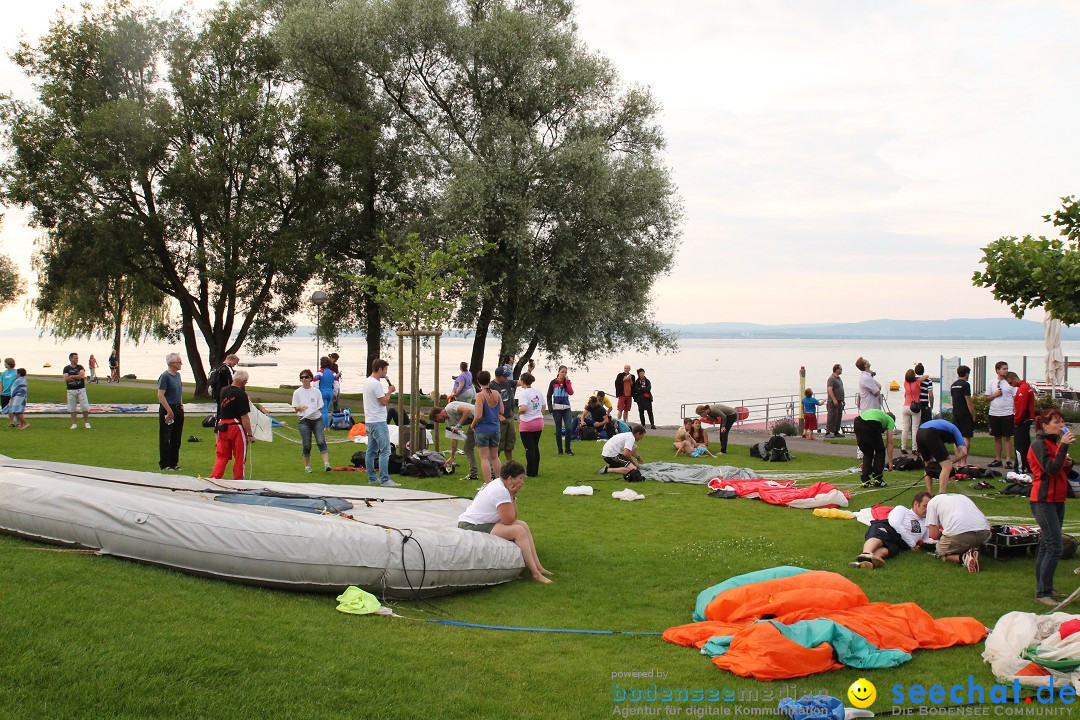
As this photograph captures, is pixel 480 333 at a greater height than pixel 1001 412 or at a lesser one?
greater

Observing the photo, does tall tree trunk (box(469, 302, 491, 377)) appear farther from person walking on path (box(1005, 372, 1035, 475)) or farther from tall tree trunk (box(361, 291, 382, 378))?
person walking on path (box(1005, 372, 1035, 475))

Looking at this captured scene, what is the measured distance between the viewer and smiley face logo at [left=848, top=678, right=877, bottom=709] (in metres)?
5.47

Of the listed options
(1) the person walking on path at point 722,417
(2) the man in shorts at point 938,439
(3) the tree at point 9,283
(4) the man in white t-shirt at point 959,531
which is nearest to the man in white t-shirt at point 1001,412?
(2) the man in shorts at point 938,439

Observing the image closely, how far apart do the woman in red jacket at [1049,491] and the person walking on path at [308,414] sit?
10251mm

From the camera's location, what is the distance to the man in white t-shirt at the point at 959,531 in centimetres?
915

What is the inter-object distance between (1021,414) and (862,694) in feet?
37.6

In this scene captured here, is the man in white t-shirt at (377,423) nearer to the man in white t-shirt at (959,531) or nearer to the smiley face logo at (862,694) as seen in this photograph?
the man in white t-shirt at (959,531)

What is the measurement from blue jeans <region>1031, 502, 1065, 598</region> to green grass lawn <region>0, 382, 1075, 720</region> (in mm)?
202

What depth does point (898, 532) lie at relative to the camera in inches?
381

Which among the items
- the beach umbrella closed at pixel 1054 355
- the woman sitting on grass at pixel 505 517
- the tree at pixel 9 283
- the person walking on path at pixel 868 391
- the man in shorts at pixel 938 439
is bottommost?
the woman sitting on grass at pixel 505 517

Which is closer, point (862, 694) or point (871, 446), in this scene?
point (862, 694)

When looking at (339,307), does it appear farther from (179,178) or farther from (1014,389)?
(1014,389)

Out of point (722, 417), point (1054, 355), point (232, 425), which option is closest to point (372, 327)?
point (722, 417)

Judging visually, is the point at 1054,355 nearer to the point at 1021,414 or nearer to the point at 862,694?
the point at 1021,414
